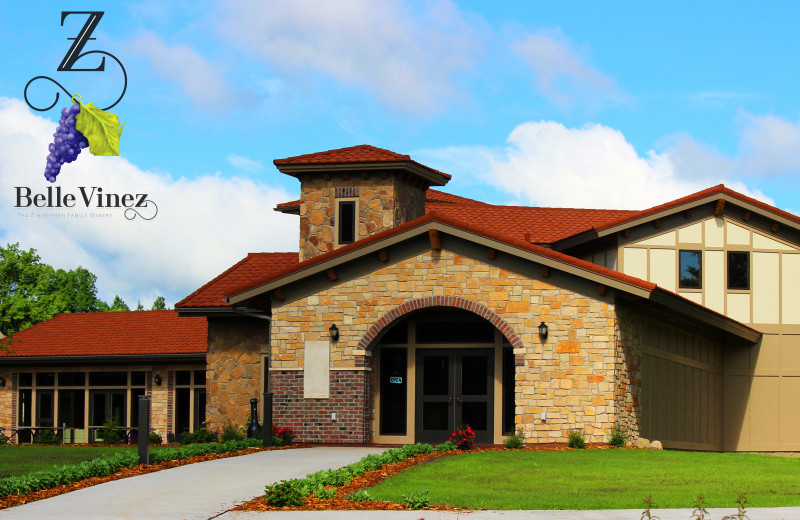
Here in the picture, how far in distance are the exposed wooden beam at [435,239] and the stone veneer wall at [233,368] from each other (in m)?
6.71

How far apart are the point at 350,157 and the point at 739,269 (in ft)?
35.6

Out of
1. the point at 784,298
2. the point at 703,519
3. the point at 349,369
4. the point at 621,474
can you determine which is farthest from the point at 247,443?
the point at 784,298

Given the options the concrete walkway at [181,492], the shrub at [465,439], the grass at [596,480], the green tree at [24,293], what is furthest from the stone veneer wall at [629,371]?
the green tree at [24,293]

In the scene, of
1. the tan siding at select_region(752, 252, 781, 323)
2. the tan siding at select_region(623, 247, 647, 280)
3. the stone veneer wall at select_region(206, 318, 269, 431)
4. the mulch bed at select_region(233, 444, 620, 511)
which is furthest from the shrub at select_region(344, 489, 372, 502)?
the tan siding at select_region(752, 252, 781, 323)

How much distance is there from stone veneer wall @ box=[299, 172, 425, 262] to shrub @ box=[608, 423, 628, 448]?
8.46 meters

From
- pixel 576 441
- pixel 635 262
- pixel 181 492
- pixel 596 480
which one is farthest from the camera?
pixel 635 262

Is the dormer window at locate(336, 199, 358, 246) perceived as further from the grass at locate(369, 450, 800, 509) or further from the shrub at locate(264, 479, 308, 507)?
the shrub at locate(264, 479, 308, 507)

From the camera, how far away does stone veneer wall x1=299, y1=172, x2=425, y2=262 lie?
28.3 metres

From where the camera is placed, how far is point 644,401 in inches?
963

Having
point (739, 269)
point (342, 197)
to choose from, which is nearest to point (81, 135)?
point (342, 197)

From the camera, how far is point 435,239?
23812mm

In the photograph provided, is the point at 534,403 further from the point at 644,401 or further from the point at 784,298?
the point at 784,298

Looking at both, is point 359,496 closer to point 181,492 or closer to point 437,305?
point 181,492

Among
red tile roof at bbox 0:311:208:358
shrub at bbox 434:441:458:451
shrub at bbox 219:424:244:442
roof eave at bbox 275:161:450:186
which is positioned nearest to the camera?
shrub at bbox 434:441:458:451
